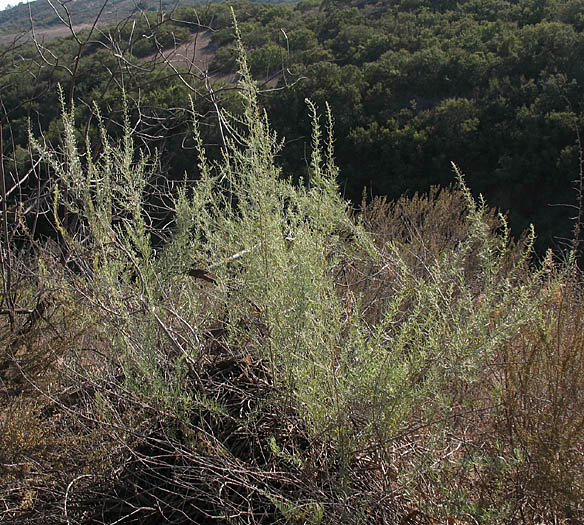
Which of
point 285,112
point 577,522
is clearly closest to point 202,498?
point 577,522

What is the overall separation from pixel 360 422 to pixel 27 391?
191cm

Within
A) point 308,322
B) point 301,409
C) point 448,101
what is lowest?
point 448,101

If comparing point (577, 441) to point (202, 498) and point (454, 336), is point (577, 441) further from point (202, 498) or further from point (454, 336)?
point (202, 498)

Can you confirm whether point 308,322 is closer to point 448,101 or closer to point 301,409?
point 301,409

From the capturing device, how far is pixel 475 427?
2.26m

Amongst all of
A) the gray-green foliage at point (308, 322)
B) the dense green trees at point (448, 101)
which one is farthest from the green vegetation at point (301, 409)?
the dense green trees at point (448, 101)

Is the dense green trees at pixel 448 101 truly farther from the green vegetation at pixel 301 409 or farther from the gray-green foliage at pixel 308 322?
the green vegetation at pixel 301 409

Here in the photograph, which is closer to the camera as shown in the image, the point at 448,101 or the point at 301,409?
the point at 301,409

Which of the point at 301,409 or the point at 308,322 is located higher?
the point at 308,322

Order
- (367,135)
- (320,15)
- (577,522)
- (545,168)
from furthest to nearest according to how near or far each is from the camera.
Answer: (320,15) → (367,135) → (545,168) → (577,522)

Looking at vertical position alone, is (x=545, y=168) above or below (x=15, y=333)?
below

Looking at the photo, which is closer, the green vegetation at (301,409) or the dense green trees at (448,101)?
the green vegetation at (301,409)

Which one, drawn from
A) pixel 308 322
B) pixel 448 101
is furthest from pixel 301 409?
pixel 448 101

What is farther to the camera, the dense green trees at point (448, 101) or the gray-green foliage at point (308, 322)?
the dense green trees at point (448, 101)
